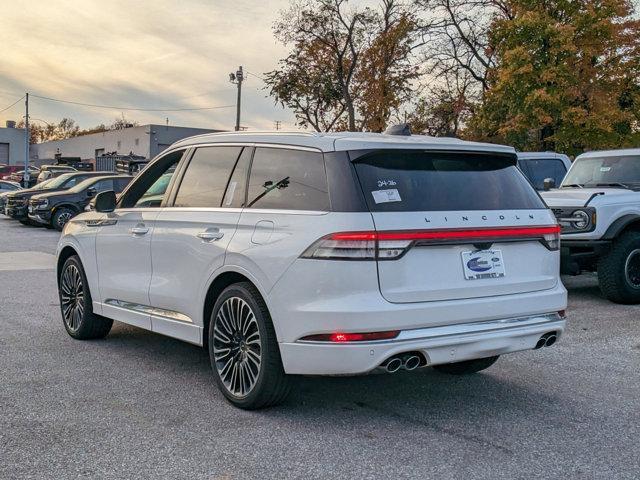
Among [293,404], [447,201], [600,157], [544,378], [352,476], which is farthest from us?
[600,157]

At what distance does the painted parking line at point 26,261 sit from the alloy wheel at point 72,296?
220 inches

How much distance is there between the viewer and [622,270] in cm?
909

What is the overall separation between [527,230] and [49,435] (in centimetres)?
312

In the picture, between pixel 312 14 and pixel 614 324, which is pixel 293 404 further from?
pixel 312 14

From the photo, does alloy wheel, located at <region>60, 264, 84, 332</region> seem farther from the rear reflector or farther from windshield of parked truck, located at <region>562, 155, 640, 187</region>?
windshield of parked truck, located at <region>562, 155, 640, 187</region>

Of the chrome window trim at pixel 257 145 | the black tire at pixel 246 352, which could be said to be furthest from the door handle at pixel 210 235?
the chrome window trim at pixel 257 145

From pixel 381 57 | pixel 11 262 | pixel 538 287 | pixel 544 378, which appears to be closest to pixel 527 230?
pixel 538 287

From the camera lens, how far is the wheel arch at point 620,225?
9141 millimetres

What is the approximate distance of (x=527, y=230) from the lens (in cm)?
471

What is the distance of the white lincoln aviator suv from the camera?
4113 mm

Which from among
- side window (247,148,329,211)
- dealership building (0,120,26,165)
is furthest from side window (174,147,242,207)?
dealership building (0,120,26,165)

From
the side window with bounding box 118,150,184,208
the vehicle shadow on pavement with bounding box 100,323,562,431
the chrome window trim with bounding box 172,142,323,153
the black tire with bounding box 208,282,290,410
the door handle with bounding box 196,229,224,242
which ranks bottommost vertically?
the vehicle shadow on pavement with bounding box 100,323,562,431

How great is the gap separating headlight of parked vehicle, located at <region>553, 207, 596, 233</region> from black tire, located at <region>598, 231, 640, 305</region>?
1.40 ft

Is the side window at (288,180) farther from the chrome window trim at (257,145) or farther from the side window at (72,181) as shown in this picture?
the side window at (72,181)
